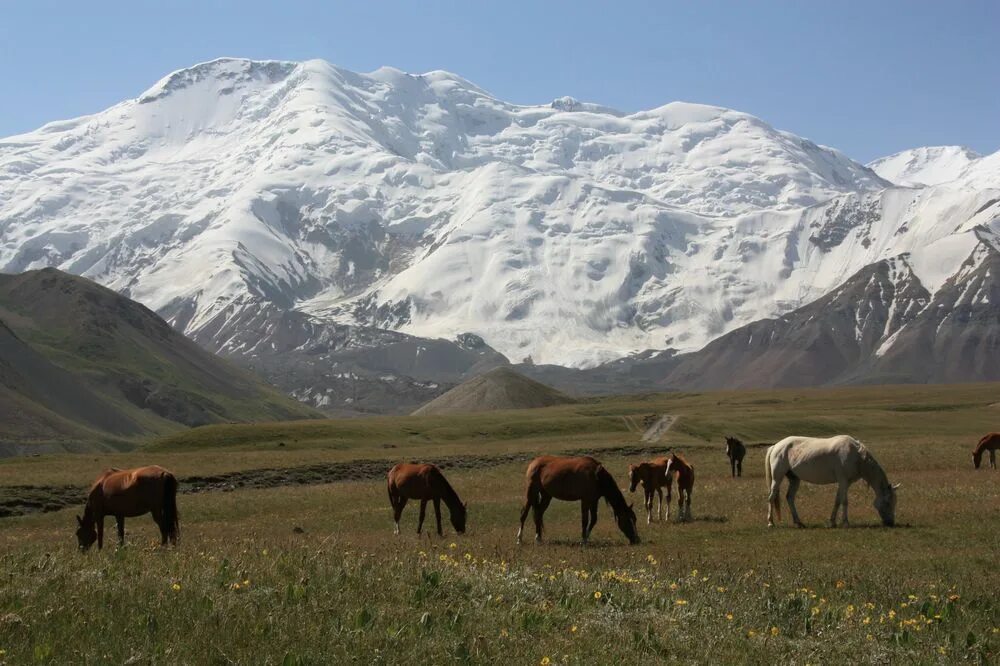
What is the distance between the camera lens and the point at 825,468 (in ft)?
107

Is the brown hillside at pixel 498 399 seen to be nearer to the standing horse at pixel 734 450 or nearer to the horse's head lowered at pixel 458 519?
the standing horse at pixel 734 450

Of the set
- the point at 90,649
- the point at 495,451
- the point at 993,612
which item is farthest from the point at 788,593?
the point at 495,451

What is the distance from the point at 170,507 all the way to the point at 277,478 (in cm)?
4097

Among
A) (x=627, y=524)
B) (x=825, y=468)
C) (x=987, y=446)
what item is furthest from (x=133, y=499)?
(x=987, y=446)

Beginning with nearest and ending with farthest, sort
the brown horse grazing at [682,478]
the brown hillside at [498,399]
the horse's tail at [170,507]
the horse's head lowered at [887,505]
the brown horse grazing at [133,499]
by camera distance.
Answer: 1. the horse's tail at [170,507]
2. the brown horse grazing at [133,499]
3. the horse's head lowered at [887,505]
4. the brown horse grazing at [682,478]
5. the brown hillside at [498,399]

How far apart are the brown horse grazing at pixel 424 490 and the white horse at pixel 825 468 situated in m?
9.06

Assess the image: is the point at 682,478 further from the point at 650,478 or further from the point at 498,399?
the point at 498,399

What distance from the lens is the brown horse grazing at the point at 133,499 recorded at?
84.4 feet

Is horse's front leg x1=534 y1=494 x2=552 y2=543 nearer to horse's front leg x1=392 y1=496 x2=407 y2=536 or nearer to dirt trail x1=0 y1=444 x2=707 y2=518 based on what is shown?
horse's front leg x1=392 y1=496 x2=407 y2=536

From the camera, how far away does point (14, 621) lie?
1323cm

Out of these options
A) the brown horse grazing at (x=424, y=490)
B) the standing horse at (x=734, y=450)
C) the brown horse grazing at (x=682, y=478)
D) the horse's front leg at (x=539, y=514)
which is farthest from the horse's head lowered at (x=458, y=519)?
the standing horse at (x=734, y=450)

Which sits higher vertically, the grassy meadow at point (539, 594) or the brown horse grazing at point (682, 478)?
the brown horse grazing at point (682, 478)

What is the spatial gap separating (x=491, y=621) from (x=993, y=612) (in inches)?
352

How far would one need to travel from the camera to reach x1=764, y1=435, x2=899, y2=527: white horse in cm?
3159
